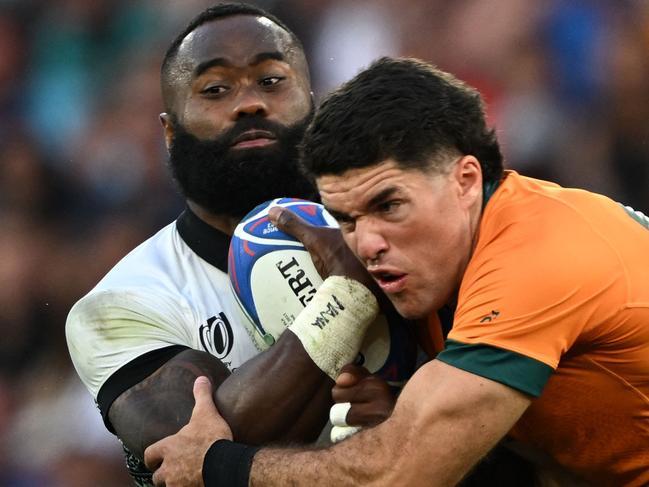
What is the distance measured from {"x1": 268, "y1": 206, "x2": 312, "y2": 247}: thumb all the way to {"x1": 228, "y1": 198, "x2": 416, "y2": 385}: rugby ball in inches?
0.8

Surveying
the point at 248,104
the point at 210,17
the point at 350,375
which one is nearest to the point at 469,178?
the point at 350,375

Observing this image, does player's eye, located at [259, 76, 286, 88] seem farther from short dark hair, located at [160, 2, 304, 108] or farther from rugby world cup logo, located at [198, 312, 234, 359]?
rugby world cup logo, located at [198, 312, 234, 359]

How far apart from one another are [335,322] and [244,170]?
100 cm

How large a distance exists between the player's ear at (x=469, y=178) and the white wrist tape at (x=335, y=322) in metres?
0.41

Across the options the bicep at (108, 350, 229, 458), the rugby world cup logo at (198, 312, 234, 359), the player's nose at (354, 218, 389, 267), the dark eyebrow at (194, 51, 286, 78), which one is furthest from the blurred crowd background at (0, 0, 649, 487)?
the player's nose at (354, 218, 389, 267)

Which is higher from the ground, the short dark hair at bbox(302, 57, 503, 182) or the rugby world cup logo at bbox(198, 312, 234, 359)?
the short dark hair at bbox(302, 57, 503, 182)

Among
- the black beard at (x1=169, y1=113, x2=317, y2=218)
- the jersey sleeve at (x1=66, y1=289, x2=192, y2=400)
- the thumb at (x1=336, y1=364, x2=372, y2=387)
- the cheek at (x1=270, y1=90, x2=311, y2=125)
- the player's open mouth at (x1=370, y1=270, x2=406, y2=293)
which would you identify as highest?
the cheek at (x1=270, y1=90, x2=311, y2=125)

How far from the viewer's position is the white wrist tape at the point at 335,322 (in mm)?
3447

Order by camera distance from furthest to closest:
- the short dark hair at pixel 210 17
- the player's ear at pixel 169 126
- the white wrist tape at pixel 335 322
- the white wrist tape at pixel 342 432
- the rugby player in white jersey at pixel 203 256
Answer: the player's ear at pixel 169 126 → the short dark hair at pixel 210 17 → the rugby player in white jersey at pixel 203 256 → the white wrist tape at pixel 335 322 → the white wrist tape at pixel 342 432

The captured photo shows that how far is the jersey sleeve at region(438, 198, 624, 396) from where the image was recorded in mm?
3006

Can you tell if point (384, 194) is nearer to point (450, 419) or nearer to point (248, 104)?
point (450, 419)

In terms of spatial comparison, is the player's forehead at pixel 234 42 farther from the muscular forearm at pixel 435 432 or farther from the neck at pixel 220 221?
the muscular forearm at pixel 435 432

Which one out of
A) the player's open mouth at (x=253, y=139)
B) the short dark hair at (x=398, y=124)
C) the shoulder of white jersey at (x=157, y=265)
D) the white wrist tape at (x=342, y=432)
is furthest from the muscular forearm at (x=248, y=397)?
the player's open mouth at (x=253, y=139)

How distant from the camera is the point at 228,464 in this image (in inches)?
133
